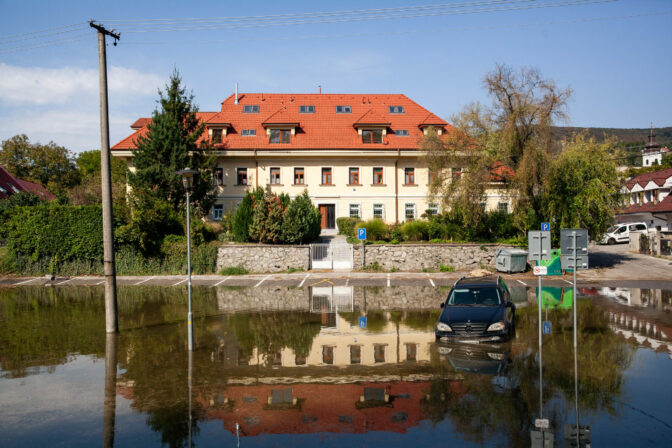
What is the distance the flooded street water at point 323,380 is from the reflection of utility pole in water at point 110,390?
0.04 metres

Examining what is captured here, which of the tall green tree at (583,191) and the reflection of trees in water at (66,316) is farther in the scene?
the tall green tree at (583,191)

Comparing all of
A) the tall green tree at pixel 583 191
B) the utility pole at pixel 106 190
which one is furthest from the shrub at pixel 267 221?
the tall green tree at pixel 583 191

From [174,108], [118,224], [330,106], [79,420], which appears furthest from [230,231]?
[79,420]

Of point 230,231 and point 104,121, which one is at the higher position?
point 104,121

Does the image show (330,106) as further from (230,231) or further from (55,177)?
(55,177)

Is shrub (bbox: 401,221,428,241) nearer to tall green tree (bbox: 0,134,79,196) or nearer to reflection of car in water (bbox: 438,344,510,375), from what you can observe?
reflection of car in water (bbox: 438,344,510,375)

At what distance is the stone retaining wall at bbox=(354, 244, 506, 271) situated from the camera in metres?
28.5

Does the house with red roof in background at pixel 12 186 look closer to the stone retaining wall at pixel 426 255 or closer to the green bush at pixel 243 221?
the green bush at pixel 243 221

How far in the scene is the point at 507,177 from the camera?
2891cm

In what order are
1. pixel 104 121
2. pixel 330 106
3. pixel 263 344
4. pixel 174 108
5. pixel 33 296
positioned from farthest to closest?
pixel 330 106, pixel 174 108, pixel 33 296, pixel 104 121, pixel 263 344

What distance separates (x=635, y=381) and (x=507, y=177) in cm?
2080

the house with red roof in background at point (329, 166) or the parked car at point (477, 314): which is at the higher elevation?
the house with red roof in background at point (329, 166)

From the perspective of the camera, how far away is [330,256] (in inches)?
1136

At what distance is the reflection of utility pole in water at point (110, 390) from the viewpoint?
7414mm
